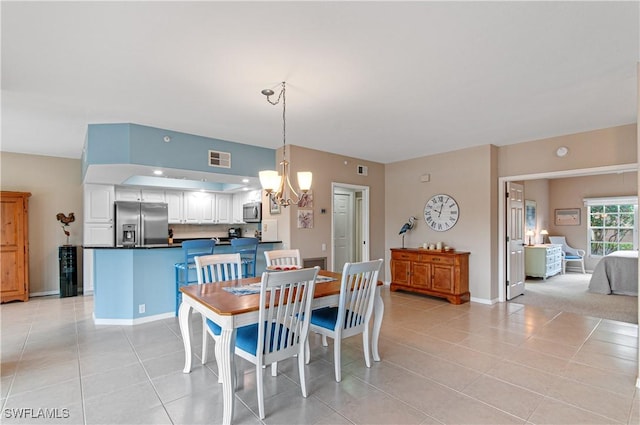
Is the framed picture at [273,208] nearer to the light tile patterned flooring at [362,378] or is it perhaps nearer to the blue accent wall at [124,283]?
the blue accent wall at [124,283]

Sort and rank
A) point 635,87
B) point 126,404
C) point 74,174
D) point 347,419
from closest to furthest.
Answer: point 347,419
point 126,404
point 635,87
point 74,174

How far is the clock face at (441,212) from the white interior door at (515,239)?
84 centimetres

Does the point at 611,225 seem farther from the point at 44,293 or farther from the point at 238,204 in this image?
the point at 44,293

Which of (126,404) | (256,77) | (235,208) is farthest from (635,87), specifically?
(235,208)

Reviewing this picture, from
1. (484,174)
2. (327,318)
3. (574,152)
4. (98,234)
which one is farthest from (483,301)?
(98,234)

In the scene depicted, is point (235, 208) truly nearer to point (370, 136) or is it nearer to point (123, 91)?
point (370, 136)

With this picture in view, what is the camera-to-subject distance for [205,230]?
7.27 m

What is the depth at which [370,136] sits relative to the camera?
462 centimetres

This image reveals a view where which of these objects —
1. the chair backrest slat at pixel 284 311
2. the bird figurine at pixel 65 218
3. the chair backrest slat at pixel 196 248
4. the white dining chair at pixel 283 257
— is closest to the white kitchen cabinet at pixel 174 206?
the bird figurine at pixel 65 218

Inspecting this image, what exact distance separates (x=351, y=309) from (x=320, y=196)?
292 cm

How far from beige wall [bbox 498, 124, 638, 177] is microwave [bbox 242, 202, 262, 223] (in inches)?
170

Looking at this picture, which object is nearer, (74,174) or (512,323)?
(512,323)

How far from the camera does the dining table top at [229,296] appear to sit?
2123 mm

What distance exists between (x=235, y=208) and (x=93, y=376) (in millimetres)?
4948
